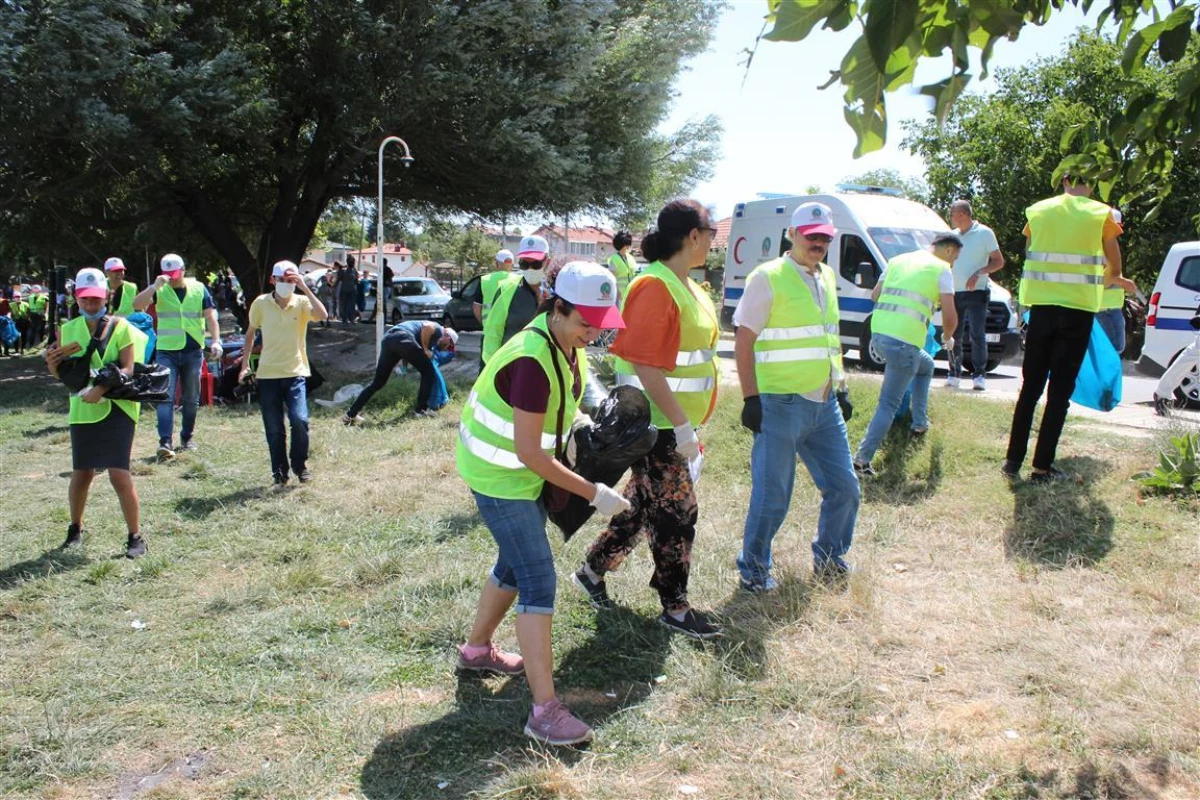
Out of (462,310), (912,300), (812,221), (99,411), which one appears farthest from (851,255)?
(462,310)

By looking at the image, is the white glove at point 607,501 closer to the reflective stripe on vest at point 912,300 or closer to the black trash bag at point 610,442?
the black trash bag at point 610,442

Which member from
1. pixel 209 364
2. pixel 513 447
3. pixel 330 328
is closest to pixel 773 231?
pixel 209 364

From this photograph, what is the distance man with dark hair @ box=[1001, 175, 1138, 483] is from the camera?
19.7ft

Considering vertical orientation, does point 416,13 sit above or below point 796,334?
above

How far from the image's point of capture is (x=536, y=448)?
344 centimetres

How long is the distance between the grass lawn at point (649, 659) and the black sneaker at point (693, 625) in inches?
2.9

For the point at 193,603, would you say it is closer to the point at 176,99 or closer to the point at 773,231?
the point at 176,99

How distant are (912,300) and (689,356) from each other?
306cm

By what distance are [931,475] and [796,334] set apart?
2780 mm

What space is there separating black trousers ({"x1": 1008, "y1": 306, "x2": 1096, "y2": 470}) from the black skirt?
223 inches

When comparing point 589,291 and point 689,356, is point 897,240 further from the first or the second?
point 589,291

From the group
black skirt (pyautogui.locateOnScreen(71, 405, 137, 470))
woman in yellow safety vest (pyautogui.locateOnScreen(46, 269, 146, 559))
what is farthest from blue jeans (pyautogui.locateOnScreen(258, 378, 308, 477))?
black skirt (pyautogui.locateOnScreen(71, 405, 137, 470))

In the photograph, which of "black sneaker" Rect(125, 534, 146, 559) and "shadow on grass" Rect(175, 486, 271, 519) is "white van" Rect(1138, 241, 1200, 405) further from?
"black sneaker" Rect(125, 534, 146, 559)

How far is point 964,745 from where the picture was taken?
11.3ft
